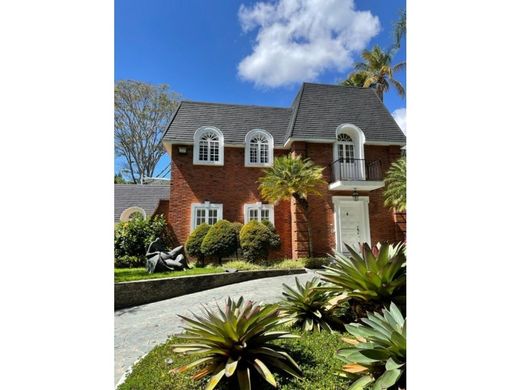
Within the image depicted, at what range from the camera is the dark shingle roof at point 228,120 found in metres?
9.48

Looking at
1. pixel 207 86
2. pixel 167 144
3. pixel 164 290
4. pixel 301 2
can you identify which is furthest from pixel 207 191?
pixel 301 2

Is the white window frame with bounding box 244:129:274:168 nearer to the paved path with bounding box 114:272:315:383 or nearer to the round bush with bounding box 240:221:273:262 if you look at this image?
the round bush with bounding box 240:221:273:262

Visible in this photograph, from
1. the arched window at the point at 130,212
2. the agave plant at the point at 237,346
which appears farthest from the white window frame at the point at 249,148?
the agave plant at the point at 237,346

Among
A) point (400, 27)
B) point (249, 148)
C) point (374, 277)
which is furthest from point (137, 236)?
point (400, 27)

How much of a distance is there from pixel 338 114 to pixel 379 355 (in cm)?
946

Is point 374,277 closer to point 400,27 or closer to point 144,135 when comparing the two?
point 400,27

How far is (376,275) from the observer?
2041mm

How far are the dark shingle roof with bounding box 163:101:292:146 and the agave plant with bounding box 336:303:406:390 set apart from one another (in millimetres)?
8460

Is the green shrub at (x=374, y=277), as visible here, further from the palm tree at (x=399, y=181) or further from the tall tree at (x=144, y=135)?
the tall tree at (x=144, y=135)

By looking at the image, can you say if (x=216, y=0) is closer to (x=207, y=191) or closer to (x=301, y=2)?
(x=301, y=2)
